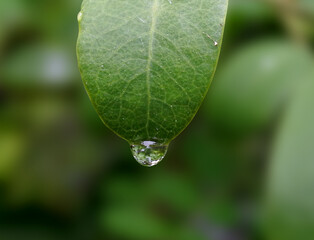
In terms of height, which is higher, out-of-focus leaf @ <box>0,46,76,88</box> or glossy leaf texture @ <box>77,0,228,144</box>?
glossy leaf texture @ <box>77,0,228,144</box>

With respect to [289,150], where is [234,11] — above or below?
above

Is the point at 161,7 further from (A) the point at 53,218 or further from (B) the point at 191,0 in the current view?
(A) the point at 53,218

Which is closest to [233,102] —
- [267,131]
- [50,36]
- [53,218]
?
[267,131]

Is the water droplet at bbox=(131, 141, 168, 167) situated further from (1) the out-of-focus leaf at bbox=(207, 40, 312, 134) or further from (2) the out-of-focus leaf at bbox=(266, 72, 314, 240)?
(1) the out-of-focus leaf at bbox=(207, 40, 312, 134)

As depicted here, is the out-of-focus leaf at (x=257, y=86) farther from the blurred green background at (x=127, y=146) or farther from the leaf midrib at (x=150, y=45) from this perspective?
the leaf midrib at (x=150, y=45)

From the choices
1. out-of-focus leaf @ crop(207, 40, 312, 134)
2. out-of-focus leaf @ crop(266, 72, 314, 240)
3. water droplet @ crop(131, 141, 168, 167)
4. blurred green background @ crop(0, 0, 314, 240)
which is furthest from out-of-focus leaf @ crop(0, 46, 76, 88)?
water droplet @ crop(131, 141, 168, 167)

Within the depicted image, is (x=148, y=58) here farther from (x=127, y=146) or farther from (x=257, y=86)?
(x=127, y=146)
